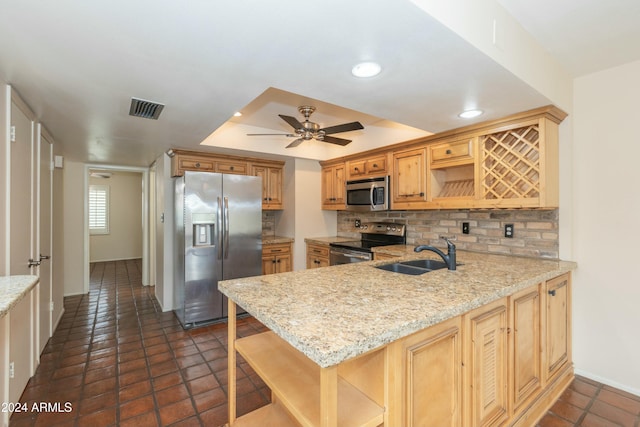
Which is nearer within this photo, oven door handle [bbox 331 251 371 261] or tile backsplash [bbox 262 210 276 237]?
oven door handle [bbox 331 251 371 261]

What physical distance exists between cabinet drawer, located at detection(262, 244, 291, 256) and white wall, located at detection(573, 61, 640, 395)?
130 inches

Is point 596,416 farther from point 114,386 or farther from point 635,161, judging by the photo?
point 114,386

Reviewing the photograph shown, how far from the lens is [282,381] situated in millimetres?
1349

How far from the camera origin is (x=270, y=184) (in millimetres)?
4652

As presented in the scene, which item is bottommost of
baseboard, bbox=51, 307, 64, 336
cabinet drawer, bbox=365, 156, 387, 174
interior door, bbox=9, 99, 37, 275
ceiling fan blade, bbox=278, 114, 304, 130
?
baseboard, bbox=51, 307, 64, 336

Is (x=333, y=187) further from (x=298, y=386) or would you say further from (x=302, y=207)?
(x=298, y=386)

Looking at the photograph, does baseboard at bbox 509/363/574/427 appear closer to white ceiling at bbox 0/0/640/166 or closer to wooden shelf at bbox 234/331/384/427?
wooden shelf at bbox 234/331/384/427

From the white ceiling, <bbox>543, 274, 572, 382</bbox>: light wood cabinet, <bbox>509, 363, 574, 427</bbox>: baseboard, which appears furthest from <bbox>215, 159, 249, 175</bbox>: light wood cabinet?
<bbox>509, 363, 574, 427</bbox>: baseboard

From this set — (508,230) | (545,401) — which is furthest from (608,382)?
(508,230)

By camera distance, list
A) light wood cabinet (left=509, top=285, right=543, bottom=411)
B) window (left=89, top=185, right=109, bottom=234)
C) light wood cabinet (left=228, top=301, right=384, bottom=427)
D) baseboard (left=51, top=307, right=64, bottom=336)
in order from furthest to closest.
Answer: window (left=89, top=185, right=109, bottom=234), baseboard (left=51, top=307, right=64, bottom=336), light wood cabinet (left=509, top=285, right=543, bottom=411), light wood cabinet (left=228, top=301, right=384, bottom=427)

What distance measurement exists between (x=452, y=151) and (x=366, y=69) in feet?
5.48

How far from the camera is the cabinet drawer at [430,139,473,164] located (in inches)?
111

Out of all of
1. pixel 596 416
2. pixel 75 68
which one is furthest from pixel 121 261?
pixel 596 416

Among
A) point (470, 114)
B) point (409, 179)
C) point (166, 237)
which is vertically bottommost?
point (166, 237)
